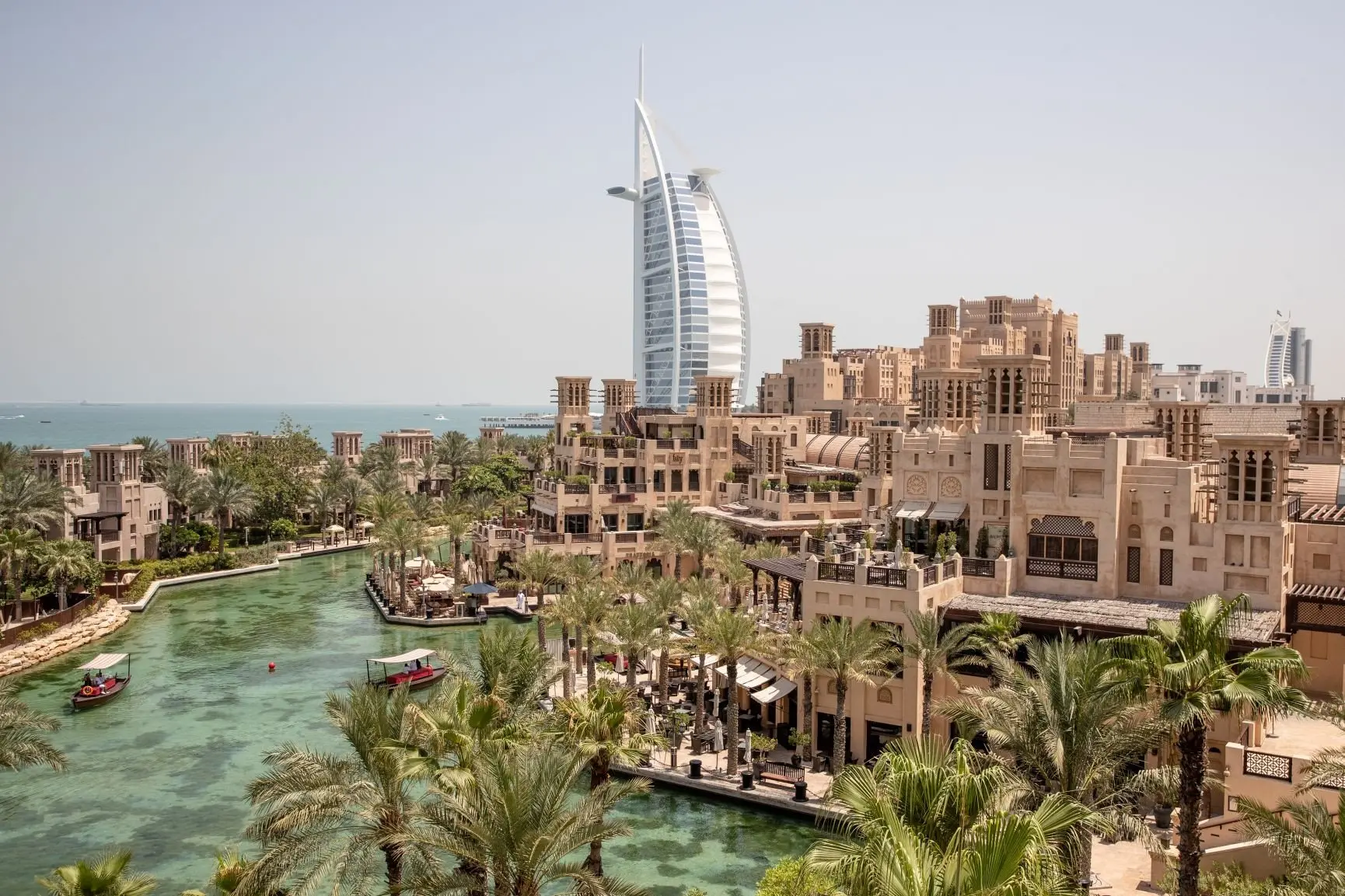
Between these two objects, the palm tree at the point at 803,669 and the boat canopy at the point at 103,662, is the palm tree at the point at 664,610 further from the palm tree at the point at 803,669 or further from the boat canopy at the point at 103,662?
the boat canopy at the point at 103,662

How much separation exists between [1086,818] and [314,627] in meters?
53.1

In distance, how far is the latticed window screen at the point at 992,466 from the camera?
42062 millimetres

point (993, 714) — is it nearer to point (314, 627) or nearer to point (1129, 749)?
point (1129, 749)

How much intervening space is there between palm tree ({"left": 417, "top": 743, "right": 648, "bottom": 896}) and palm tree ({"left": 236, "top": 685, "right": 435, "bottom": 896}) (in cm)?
98

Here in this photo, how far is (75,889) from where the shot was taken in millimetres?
19297

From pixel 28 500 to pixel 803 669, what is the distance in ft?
165

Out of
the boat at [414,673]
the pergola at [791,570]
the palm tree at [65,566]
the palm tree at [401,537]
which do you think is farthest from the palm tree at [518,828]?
the palm tree at [65,566]

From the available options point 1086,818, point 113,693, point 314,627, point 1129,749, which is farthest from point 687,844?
point 314,627

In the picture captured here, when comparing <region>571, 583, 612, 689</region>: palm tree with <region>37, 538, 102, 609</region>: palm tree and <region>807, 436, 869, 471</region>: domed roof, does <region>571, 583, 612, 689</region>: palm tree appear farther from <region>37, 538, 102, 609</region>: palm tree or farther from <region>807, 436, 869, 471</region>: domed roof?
<region>807, 436, 869, 471</region>: domed roof

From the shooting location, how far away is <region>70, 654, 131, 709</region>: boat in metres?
46.9

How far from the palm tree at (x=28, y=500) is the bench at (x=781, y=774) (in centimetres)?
4554

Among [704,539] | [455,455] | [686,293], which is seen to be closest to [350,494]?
[455,455]

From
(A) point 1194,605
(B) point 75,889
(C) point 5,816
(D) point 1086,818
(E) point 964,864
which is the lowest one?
(C) point 5,816

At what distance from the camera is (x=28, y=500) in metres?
62.5
